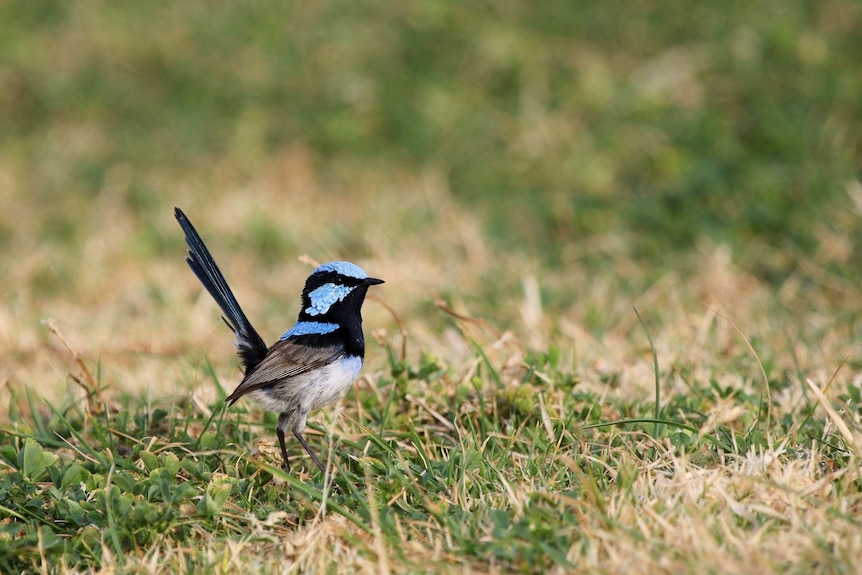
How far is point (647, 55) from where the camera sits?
8.88 m

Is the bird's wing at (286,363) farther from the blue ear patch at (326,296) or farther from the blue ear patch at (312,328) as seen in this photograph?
the blue ear patch at (326,296)

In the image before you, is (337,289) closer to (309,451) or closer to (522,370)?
(309,451)

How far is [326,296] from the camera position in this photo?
4066mm

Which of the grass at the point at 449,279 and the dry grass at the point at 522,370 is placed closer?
the dry grass at the point at 522,370

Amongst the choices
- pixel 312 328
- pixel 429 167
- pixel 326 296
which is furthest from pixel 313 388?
pixel 429 167

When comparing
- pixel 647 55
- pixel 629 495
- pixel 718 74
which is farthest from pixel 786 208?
pixel 629 495

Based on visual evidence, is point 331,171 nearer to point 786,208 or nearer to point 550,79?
point 550,79

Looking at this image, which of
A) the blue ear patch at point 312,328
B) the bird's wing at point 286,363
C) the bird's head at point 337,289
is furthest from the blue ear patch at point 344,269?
the bird's wing at point 286,363

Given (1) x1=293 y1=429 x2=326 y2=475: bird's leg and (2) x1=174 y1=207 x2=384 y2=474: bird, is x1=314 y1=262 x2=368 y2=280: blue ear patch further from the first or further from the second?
(1) x1=293 y1=429 x2=326 y2=475: bird's leg

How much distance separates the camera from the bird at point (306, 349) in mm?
3822

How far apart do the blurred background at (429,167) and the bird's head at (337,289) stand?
1081 millimetres

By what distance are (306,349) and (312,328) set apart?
15 cm

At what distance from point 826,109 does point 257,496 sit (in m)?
6.03

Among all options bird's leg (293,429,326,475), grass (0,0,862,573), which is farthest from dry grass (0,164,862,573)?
bird's leg (293,429,326,475)
